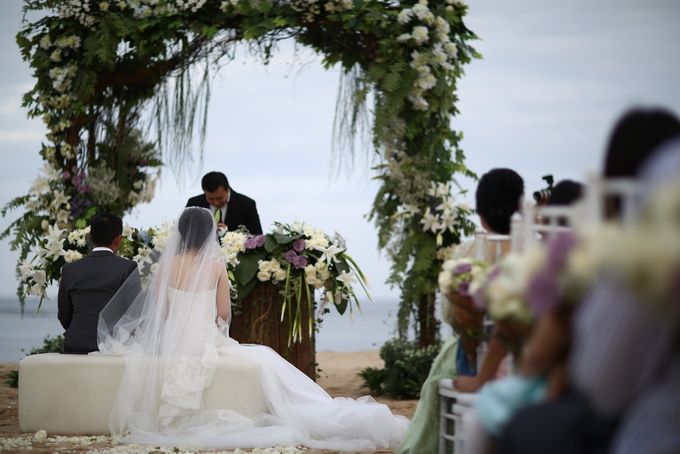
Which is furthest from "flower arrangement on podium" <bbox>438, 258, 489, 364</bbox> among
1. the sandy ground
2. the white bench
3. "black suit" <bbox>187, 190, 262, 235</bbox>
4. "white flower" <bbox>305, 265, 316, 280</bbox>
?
"black suit" <bbox>187, 190, 262, 235</bbox>

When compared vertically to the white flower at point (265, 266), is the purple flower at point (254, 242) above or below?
above

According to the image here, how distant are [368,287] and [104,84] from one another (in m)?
3.65

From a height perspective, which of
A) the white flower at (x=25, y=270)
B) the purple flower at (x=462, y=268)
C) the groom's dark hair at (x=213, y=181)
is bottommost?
the white flower at (x=25, y=270)

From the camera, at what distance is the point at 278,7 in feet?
26.3

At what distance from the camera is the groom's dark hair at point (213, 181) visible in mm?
7582

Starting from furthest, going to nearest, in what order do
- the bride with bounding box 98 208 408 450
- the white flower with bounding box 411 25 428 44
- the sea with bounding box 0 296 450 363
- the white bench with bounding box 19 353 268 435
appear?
the sea with bounding box 0 296 450 363 < the white flower with bounding box 411 25 428 44 < the white bench with bounding box 19 353 268 435 < the bride with bounding box 98 208 408 450

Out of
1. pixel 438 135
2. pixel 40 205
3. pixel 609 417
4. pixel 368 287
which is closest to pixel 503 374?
pixel 609 417

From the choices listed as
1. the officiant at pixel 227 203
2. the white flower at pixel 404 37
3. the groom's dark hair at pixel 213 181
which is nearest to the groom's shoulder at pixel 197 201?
the officiant at pixel 227 203

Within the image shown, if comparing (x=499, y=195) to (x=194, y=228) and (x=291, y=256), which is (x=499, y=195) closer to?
(x=194, y=228)

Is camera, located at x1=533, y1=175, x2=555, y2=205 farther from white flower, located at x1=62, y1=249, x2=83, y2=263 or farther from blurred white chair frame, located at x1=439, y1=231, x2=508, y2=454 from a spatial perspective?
white flower, located at x1=62, y1=249, x2=83, y2=263

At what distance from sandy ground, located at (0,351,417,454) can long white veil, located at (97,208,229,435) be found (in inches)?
14.4

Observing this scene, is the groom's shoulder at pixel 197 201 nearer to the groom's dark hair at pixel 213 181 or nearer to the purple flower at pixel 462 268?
the groom's dark hair at pixel 213 181

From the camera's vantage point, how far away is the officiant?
24.9 ft

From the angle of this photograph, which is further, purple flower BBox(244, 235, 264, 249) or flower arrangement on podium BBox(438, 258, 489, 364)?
purple flower BBox(244, 235, 264, 249)
